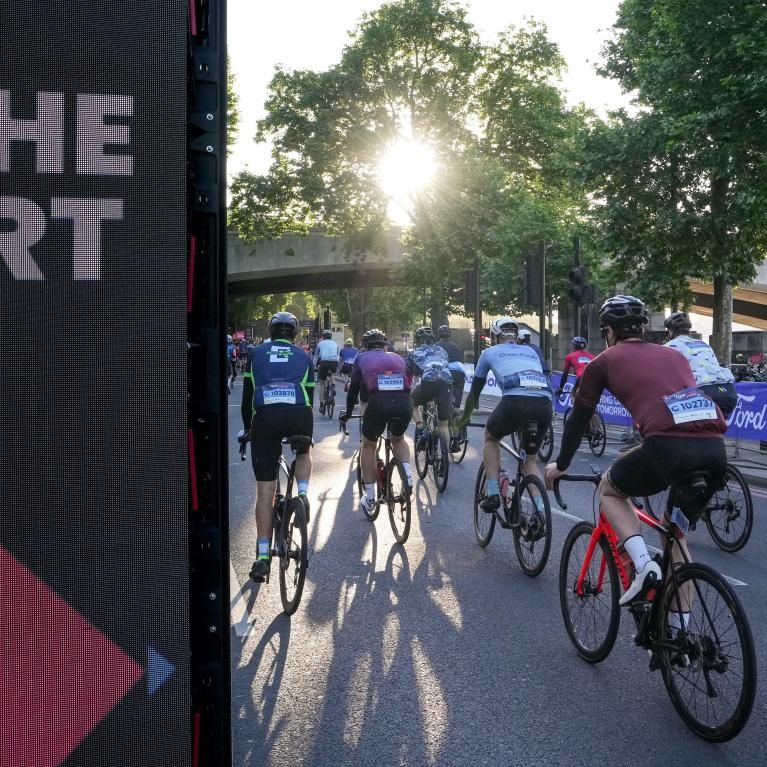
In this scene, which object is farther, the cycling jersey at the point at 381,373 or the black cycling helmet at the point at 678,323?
the black cycling helmet at the point at 678,323

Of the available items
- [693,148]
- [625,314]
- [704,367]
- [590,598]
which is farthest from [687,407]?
[693,148]

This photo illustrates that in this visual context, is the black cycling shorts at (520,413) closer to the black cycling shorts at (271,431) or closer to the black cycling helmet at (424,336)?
the black cycling shorts at (271,431)

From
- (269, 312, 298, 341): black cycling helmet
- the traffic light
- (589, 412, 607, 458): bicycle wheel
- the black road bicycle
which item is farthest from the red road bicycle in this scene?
the traffic light

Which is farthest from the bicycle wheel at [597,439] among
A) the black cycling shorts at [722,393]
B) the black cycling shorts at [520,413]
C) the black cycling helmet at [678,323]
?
the black cycling shorts at [520,413]

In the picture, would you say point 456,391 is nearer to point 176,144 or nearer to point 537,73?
point 176,144

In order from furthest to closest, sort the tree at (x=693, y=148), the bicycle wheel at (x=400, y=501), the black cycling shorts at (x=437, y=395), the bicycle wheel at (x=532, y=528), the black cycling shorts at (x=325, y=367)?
the black cycling shorts at (x=325, y=367) < the tree at (x=693, y=148) < the black cycling shorts at (x=437, y=395) < the bicycle wheel at (x=400, y=501) < the bicycle wheel at (x=532, y=528)

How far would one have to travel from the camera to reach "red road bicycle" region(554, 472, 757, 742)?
3.59 meters

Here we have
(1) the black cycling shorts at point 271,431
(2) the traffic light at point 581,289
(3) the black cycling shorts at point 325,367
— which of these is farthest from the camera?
(3) the black cycling shorts at point 325,367

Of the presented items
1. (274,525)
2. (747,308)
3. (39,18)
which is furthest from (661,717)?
(747,308)

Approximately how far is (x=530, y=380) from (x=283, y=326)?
2087mm

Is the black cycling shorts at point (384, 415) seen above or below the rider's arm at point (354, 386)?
below

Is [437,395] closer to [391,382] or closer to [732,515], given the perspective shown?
[391,382]

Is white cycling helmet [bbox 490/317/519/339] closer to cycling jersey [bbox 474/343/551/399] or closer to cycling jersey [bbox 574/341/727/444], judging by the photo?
cycling jersey [bbox 474/343/551/399]

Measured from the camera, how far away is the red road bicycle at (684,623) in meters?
3.59
